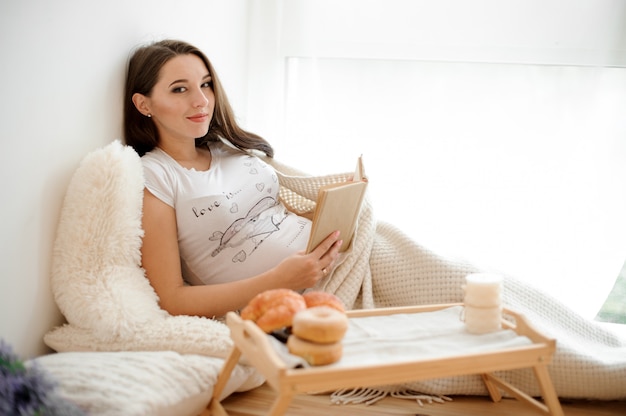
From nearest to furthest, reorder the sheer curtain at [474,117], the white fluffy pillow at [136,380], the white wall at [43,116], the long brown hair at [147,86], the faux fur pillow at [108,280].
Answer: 1. the white fluffy pillow at [136,380]
2. the white wall at [43,116]
3. the faux fur pillow at [108,280]
4. the long brown hair at [147,86]
5. the sheer curtain at [474,117]

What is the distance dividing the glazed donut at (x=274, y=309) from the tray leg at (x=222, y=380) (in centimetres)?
11

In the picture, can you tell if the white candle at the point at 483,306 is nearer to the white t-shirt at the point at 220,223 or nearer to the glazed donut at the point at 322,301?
the glazed donut at the point at 322,301

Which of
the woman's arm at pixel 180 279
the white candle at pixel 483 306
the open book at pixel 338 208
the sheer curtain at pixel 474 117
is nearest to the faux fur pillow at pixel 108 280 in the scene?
the woman's arm at pixel 180 279

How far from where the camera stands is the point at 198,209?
1.64 m

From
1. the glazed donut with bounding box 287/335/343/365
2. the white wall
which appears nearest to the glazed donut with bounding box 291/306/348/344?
the glazed donut with bounding box 287/335/343/365

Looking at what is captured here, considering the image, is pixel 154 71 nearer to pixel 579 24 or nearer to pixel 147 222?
pixel 147 222

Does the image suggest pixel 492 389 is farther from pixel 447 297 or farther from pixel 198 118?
pixel 198 118

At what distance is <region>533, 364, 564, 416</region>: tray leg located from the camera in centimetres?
122

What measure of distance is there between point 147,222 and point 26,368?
532 millimetres

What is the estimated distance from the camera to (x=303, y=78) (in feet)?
7.79

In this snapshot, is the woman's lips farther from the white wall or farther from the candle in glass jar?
the candle in glass jar

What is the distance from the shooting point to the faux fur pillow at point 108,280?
1.42 metres

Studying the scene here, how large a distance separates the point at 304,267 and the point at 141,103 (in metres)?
0.62

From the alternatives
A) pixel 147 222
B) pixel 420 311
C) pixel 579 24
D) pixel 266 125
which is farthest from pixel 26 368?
pixel 579 24
